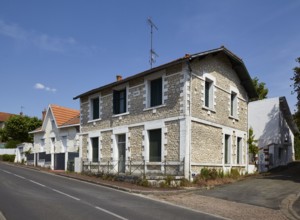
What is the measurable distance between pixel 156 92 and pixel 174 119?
231 centimetres

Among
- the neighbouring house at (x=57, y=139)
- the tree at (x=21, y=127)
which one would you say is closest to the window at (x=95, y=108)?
the neighbouring house at (x=57, y=139)

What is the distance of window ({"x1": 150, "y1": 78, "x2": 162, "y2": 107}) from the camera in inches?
717

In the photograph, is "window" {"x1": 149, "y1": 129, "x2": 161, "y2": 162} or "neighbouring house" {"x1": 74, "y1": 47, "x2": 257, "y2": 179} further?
"window" {"x1": 149, "y1": 129, "x2": 161, "y2": 162}

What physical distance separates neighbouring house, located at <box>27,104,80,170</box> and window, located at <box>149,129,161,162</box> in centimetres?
959

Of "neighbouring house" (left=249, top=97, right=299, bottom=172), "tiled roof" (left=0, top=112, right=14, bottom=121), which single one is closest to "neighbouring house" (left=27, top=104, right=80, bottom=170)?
"neighbouring house" (left=249, top=97, right=299, bottom=172)

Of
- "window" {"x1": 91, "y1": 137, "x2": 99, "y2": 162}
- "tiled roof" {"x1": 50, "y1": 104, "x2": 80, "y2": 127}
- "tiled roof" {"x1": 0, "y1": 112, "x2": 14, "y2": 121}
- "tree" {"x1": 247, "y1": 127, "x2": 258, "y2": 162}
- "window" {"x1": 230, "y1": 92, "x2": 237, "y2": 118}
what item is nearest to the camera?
"window" {"x1": 230, "y1": 92, "x2": 237, "y2": 118}

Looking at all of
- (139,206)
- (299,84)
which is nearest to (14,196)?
(139,206)

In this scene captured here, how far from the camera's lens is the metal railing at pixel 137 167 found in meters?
16.4

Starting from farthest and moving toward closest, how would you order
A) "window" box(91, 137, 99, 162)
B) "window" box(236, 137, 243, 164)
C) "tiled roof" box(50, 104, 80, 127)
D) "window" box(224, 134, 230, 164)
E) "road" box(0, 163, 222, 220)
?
"tiled roof" box(50, 104, 80, 127) < "window" box(91, 137, 99, 162) < "window" box(236, 137, 243, 164) < "window" box(224, 134, 230, 164) < "road" box(0, 163, 222, 220)

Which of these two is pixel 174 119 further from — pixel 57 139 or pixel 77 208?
pixel 57 139

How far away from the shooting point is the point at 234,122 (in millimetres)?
21109

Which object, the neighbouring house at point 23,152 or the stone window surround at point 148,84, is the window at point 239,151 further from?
the neighbouring house at point 23,152

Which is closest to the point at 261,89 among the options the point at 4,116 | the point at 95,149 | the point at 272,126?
the point at 272,126

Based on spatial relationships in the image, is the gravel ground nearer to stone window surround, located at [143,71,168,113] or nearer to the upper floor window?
stone window surround, located at [143,71,168,113]
